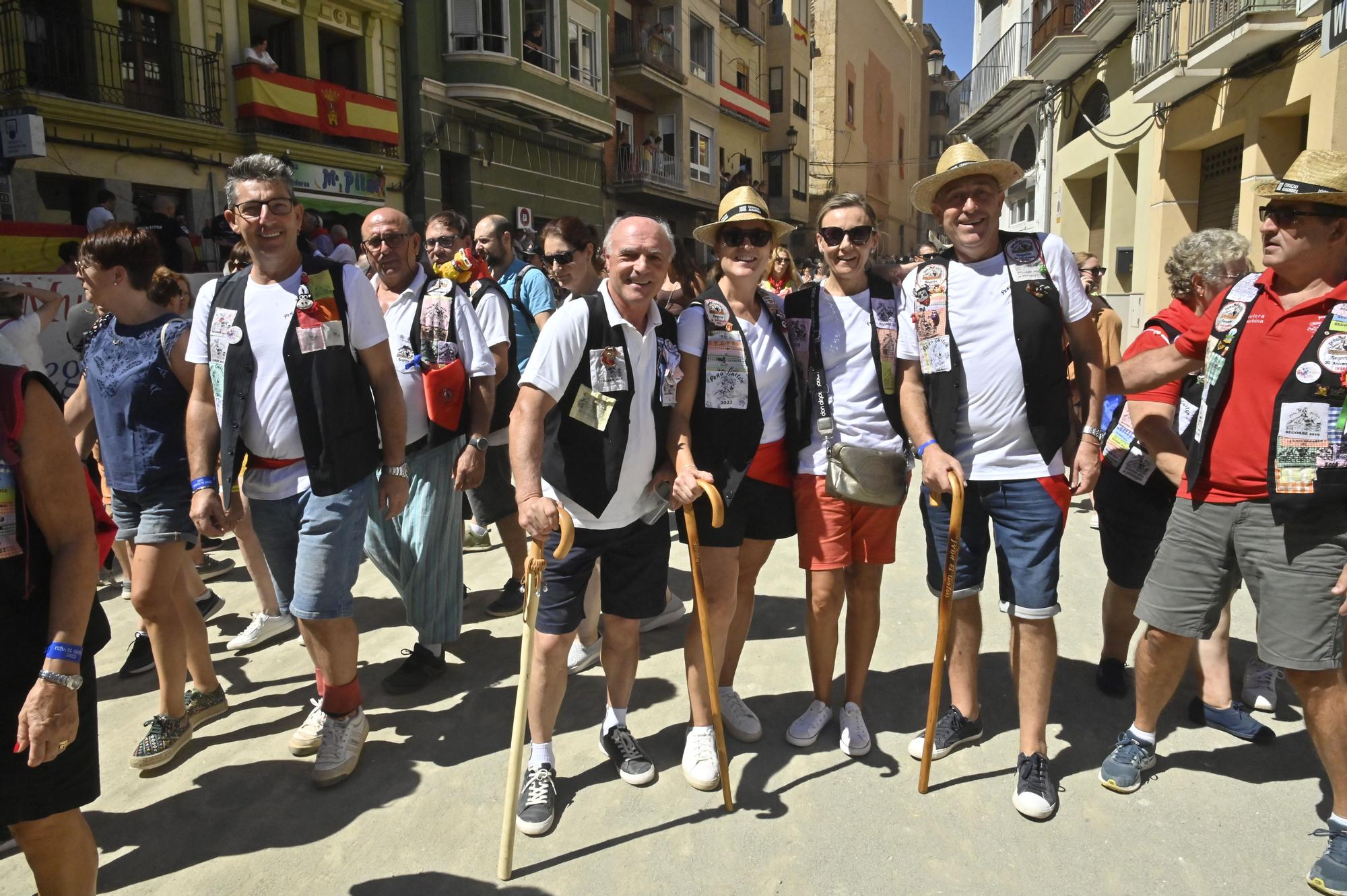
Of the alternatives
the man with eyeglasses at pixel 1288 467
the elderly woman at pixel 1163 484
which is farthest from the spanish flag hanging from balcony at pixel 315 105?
the man with eyeglasses at pixel 1288 467

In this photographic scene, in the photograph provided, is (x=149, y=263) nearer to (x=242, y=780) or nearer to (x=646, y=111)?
(x=242, y=780)

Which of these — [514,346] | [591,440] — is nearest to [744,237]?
[591,440]

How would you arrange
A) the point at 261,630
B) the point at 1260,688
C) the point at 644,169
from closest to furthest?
the point at 1260,688 → the point at 261,630 → the point at 644,169

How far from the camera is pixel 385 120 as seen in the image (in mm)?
17875

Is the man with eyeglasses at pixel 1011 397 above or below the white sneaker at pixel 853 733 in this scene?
above

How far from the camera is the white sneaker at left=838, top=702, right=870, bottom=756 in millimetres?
3291

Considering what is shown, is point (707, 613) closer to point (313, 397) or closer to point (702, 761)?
point (702, 761)

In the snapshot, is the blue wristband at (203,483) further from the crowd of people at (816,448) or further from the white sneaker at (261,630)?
the white sneaker at (261,630)

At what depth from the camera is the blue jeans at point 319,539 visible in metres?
3.08

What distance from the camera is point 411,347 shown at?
3.91 metres

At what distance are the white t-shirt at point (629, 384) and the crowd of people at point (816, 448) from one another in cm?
1

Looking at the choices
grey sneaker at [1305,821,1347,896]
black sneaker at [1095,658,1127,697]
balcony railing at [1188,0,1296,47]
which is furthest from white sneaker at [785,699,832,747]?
balcony railing at [1188,0,1296,47]

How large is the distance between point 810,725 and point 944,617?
749mm

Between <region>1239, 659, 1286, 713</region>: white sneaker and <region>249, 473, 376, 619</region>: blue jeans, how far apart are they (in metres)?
3.62
